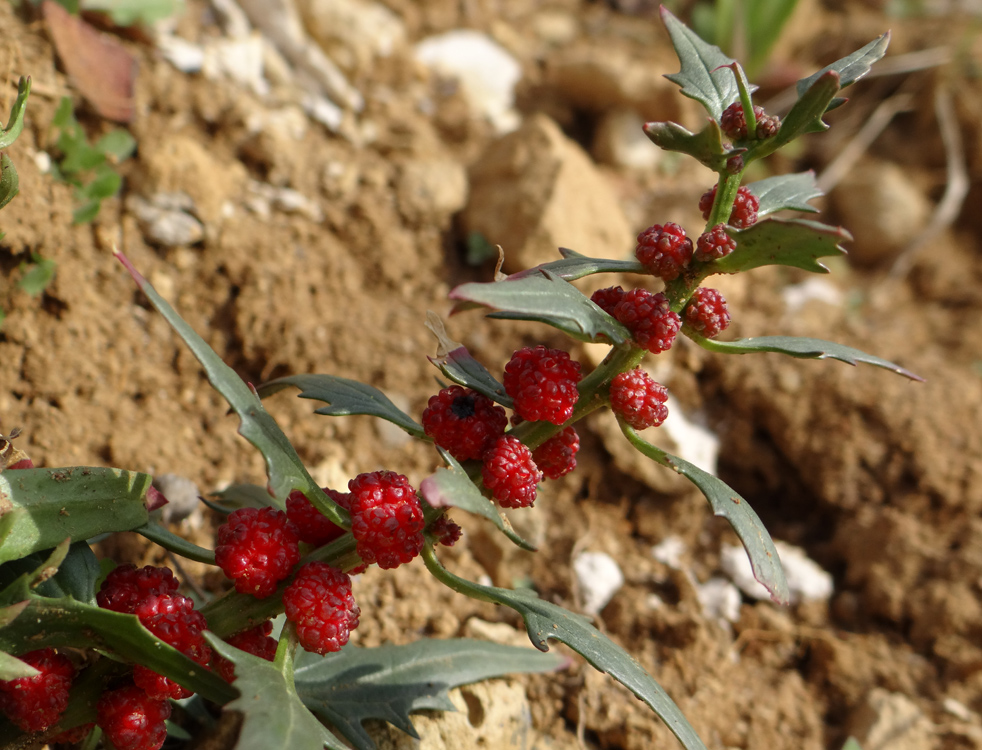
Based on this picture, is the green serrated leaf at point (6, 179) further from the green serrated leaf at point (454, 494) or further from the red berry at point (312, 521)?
the green serrated leaf at point (454, 494)

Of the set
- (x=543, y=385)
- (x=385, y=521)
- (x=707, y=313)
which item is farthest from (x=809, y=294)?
(x=385, y=521)

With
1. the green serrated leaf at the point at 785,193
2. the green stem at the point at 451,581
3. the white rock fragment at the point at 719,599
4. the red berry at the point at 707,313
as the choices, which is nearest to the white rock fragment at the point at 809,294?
the white rock fragment at the point at 719,599

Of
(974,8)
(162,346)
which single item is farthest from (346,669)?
(974,8)

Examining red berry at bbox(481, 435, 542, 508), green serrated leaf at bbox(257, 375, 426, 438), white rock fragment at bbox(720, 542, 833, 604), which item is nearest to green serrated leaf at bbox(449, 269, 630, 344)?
red berry at bbox(481, 435, 542, 508)

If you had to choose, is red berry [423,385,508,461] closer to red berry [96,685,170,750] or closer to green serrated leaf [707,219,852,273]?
green serrated leaf [707,219,852,273]

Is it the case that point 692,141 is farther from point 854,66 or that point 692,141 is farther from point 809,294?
point 809,294

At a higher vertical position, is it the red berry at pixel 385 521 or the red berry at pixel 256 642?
the red berry at pixel 385 521
